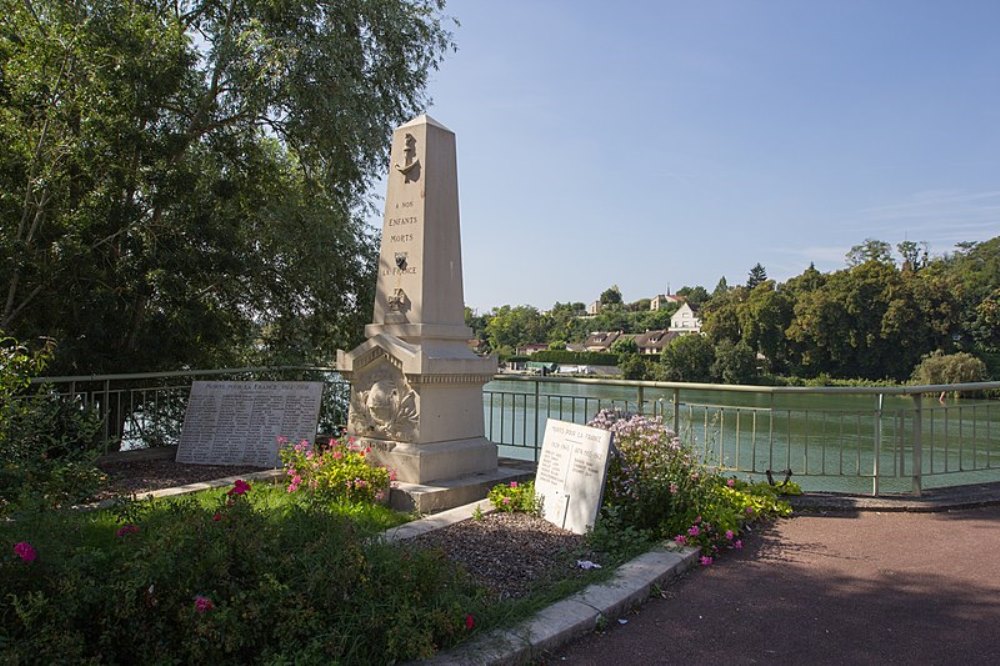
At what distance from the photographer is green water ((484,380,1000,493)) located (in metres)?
6.48

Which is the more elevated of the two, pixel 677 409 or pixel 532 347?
pixel 532 347

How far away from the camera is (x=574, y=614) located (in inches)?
135

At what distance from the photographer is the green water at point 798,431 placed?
648 centimetres

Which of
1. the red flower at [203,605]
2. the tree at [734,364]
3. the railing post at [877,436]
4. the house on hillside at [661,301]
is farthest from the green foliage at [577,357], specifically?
the house on hillside at [661,301]

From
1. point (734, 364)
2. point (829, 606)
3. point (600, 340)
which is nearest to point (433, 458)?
point (829, 606)

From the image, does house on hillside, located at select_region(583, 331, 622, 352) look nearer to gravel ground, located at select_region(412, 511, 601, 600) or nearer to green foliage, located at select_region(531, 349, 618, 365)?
green foliage, located at select_region(531, 349, 618, 365)

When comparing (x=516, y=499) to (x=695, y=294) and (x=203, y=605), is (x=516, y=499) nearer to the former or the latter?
(x=203, y=605)

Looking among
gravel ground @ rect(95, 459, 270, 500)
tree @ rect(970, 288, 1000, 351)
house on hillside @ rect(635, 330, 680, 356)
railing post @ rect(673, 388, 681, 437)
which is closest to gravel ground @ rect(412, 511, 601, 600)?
railing post @ rect(673, 388, 681, 437)

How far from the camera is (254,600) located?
8.96 ft

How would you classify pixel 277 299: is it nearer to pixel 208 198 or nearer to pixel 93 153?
pixel 208 198

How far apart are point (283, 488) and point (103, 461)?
9.57 feet

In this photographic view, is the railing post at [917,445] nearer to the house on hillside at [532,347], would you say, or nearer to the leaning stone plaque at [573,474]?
the leaning stone plaque at [573,474]

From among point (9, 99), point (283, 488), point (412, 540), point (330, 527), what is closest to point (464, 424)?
point (283, 488)

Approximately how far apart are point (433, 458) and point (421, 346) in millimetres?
1079
